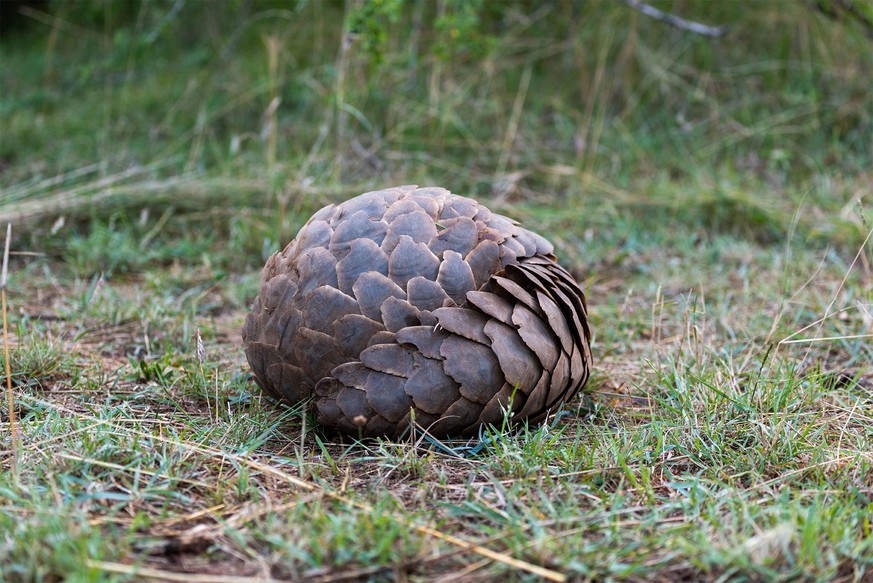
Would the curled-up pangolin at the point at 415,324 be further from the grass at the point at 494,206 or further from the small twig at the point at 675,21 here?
the small twig at the point at 675,21

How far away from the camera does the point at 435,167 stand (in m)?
4.18

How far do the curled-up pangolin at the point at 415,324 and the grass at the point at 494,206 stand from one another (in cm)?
9

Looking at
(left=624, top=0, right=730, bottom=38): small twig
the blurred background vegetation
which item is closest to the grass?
the blurred background vegetation

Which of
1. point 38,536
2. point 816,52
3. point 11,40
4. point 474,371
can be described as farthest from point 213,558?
point 11,40

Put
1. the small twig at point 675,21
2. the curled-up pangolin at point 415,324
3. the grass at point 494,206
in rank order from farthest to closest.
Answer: the small twig at point 675,21, the curled-up pangolin at point 415,324, the grass at point 494,206

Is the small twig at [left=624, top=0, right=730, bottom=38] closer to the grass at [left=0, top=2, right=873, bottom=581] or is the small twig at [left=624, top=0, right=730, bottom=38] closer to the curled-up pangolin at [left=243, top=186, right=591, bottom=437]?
the grass at [left=0, top=2, right=873, bottom=581]

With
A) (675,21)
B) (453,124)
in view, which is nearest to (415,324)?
(453,124)

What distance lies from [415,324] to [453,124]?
107 inches

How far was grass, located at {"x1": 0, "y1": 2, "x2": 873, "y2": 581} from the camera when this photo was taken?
144 centimetres

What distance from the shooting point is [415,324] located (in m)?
1.84

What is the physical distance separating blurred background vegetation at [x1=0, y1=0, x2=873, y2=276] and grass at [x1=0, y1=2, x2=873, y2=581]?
0.06ft

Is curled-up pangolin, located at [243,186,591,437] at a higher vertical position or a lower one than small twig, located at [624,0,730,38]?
lower

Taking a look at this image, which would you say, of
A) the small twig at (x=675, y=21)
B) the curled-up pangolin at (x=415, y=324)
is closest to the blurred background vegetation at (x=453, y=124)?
the small twig at (x=675, y=21)

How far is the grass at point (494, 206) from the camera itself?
144cm
